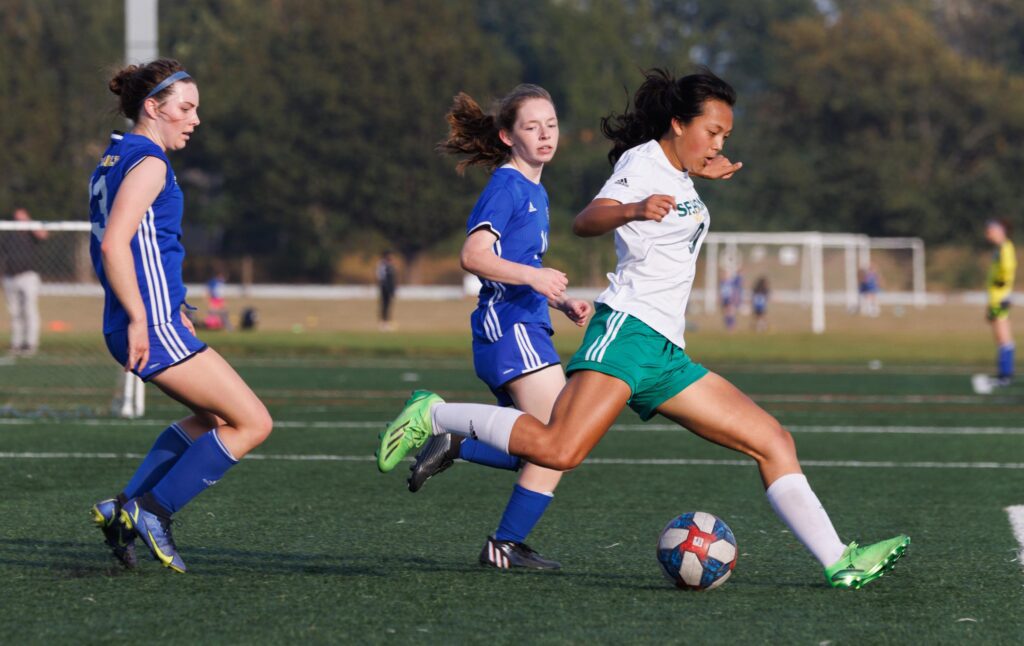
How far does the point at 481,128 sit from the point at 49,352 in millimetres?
16578

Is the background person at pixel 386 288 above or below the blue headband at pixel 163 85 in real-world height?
below

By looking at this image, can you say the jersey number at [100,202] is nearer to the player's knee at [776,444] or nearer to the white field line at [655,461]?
the player's knee at [776,444]

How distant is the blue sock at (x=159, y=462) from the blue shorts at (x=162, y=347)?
48 centimetres

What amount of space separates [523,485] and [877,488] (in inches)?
148

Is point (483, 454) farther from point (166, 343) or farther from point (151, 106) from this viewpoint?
point (151, 106)

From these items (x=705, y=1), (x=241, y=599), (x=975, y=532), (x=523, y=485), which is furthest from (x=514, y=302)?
(x=705, y=1)

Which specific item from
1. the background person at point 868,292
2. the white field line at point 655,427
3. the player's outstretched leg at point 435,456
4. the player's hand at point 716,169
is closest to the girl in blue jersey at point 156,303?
the player's outstretched leg at point 435,456

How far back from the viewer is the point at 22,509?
319 inches

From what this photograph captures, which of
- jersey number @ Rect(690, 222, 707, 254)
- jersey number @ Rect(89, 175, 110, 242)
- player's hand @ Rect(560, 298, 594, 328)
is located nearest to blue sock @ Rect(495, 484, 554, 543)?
player's hand @ Rect(560, 298, 594, 328)

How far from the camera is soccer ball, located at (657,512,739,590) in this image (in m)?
6.03

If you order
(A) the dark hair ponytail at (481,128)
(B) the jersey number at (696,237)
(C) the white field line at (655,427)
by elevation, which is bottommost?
(C) the white field line at (655,427)

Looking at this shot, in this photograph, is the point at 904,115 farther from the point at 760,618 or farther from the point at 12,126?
the point at 760,618

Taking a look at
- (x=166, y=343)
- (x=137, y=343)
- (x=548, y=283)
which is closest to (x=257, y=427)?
(x=166, y=343)

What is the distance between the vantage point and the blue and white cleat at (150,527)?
591cm
